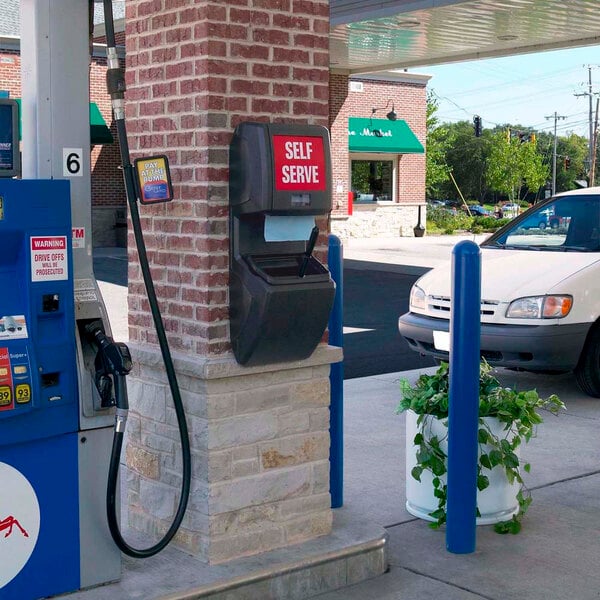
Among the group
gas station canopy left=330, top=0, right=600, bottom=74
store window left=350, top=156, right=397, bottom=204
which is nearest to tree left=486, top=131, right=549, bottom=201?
store window left=350, top=156, right=397, bottom=204

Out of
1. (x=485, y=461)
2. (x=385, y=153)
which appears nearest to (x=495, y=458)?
(x=485, y=461)

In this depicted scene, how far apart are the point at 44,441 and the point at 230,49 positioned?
1.75m

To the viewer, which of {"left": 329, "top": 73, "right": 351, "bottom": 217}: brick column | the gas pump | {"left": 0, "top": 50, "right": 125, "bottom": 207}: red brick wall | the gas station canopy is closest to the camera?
the gas pump

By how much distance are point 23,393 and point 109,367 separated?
34cm

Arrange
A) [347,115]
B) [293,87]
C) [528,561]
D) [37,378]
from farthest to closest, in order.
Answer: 1. [347,115]
2. [528,561]
3. [293,87]
4. [37,378]

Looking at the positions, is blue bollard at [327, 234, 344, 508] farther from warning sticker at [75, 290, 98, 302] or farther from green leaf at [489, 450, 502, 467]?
warning sticker at [75, 290, 98, 302]

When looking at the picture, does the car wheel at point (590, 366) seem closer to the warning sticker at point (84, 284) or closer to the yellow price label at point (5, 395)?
the warning sticker at point (84, 284)

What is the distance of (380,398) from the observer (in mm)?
8617

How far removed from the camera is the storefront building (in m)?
32.8

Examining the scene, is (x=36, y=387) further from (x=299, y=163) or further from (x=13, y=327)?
(x=299, y=163)

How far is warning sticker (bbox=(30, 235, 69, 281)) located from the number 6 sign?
1.13 ft

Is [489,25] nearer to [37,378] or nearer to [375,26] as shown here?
[375,26]

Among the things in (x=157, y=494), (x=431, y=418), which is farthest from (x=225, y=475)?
(x=431, y=418)

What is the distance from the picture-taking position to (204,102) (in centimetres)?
425
